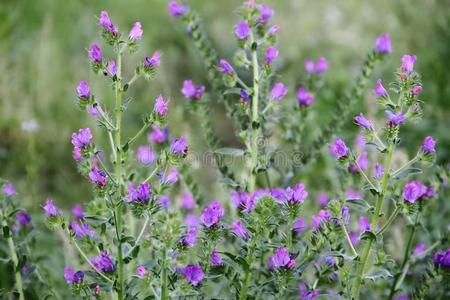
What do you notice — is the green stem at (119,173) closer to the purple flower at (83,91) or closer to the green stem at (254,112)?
the purple flower at (83,91)

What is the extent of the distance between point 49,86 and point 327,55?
223 cm

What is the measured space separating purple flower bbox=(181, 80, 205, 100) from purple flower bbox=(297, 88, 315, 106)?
33cm

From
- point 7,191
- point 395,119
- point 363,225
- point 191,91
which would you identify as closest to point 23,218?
point 7,191

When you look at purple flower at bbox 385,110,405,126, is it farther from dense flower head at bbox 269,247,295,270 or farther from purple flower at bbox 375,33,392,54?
purple flower at bbox 375,33,392,54

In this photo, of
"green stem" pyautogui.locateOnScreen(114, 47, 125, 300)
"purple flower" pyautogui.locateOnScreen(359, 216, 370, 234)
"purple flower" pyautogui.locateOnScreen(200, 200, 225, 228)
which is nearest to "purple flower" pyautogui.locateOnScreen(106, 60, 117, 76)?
"green stem" pyautogui.locateOnScreen(114, 47, 125, 300)

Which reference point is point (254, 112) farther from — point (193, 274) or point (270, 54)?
point (193, 274)

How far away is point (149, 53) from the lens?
15.2 ft

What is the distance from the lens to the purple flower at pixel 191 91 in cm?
187

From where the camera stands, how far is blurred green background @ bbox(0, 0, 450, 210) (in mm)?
3309

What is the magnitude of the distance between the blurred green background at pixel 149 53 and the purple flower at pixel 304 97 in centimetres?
65

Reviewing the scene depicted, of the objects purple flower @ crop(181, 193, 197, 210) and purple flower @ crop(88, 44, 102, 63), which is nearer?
purple flower @ crop(88, 44, 102, 63)

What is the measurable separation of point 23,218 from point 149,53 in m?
2.99

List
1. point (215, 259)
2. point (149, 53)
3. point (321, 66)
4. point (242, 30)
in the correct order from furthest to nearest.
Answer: point (149, 53)
point (321, 66)
point (242, 30)
point (215, 259)

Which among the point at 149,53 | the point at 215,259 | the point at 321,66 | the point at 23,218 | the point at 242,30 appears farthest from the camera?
the point at 149,53
